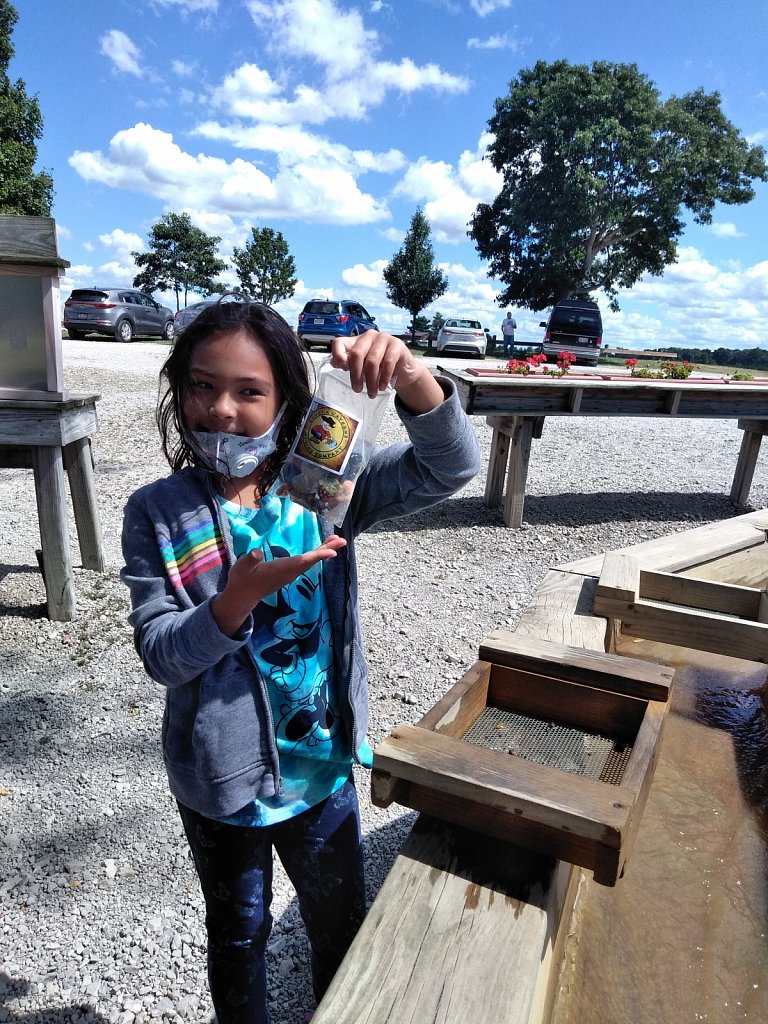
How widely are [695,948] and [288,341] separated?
6.39 feet

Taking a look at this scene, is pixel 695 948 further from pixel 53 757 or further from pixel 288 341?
pixel 53 757

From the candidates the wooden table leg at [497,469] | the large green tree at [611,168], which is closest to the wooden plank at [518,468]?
the wooden table leg at [497,469]

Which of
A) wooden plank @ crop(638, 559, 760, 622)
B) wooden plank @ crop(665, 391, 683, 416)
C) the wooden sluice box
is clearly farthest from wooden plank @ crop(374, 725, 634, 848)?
wooden plank @ crop(665, 391, 683, 416)

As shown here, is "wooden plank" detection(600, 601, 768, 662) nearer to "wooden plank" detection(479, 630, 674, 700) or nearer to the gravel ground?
"wooden plank" detection(479, 630, 674, 700)

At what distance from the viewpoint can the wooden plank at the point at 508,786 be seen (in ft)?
3.70

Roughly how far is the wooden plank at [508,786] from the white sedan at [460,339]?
78.6 ft

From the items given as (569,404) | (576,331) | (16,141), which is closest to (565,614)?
(569,404)

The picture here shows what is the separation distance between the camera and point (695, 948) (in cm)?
189

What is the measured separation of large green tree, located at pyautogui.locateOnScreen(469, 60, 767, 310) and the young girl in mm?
33911

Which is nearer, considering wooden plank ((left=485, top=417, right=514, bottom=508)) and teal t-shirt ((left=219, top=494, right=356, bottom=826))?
teal t-shirt ((left=219, top=494, right=356, bottom=826))

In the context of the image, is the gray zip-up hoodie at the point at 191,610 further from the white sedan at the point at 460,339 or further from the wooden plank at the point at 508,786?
the white sedan at the point at 460,339

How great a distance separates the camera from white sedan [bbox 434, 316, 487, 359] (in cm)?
2430

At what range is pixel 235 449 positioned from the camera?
152cm

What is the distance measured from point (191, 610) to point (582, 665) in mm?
947
